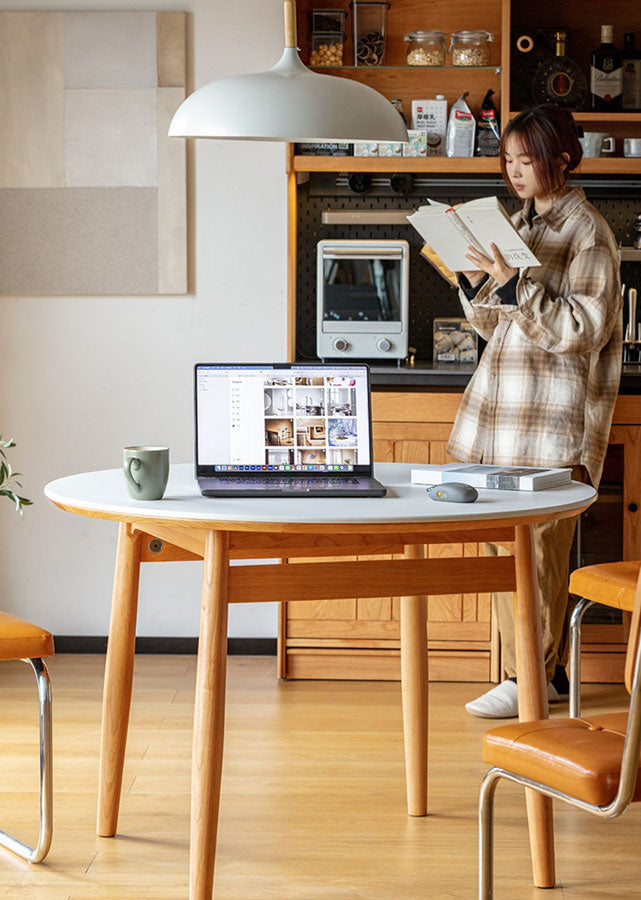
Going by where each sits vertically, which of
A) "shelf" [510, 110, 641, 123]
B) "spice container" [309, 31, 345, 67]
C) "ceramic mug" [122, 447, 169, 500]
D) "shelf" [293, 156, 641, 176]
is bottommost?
"ceramic mug" [122, 447, 169, 500]

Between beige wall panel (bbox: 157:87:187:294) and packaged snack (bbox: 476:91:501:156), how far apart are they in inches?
37.0

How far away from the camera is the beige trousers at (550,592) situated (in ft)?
10.6

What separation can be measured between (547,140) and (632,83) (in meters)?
0.89

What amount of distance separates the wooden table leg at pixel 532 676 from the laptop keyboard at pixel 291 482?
1.14 feet

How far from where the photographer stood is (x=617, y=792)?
155 cm

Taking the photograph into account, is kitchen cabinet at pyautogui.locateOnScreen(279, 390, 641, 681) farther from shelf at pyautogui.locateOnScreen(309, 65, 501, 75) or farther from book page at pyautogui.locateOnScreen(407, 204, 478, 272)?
shelf at pyautogui.locateOnScreen(309, 65, 501, 75)

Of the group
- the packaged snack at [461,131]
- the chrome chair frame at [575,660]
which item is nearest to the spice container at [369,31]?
the packaged snack at [461,131]

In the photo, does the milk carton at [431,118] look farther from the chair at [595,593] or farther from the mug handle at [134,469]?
the mug handle at [134,469]

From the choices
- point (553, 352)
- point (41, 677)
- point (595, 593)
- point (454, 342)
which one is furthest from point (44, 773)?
point (454, 342)

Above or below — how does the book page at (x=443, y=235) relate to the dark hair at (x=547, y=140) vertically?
below

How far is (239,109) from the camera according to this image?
209 centimetres

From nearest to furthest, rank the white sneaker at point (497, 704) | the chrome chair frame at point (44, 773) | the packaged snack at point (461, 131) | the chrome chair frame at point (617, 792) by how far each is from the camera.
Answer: the chrome chair frame at point (617, 792), the chrome chair frame at point (44, 773), the white sneaker at point (497, 704), the packaged snack at point (461, 131)

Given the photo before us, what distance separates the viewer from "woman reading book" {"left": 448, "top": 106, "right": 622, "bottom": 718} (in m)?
3.02

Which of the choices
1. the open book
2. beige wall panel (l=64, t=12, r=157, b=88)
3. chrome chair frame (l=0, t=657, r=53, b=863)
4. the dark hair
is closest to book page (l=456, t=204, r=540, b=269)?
the open book
